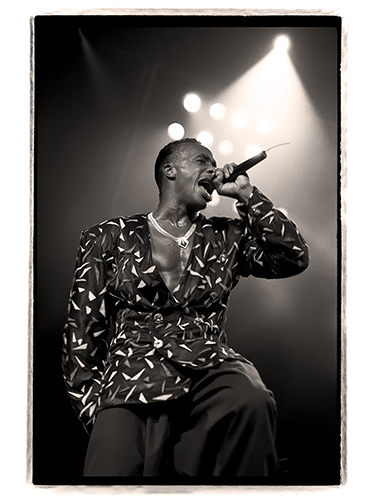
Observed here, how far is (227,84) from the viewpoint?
2143 mm

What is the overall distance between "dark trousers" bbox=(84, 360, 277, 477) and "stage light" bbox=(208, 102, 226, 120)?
2.09ft

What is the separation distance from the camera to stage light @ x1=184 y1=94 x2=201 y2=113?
83.7 inches

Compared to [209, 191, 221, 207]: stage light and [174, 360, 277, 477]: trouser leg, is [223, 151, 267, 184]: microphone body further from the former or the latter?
[174, 360, 277, 477]: trouser leg

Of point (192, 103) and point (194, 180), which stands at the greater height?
point (192, 103)

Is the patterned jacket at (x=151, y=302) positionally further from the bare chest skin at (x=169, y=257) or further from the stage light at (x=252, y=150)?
the stage light at (x=252, y=150)

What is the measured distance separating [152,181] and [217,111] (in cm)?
25

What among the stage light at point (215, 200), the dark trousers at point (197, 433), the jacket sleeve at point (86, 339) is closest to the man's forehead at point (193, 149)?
the stage light at point (215, 200)

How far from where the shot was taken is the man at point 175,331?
1.98m

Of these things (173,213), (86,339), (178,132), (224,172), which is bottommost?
(86,339)

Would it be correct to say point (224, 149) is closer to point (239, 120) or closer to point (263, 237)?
point (239, 120)

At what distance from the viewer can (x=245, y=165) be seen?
2.11 meters

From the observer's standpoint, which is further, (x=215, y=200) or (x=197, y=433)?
(x=215, y=200)

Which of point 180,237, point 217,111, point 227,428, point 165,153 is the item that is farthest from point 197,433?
point 217,111
